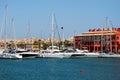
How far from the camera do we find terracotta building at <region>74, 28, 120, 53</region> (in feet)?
406

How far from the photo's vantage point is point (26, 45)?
153750 millimetres

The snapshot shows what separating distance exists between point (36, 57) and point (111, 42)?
127ft

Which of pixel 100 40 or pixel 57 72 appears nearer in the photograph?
pixel 57 72

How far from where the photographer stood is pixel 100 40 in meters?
128

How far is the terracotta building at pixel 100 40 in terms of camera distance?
124 m

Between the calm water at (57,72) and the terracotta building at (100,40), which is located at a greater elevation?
the terracotta building at (100,40)

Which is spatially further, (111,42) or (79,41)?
(79,41)

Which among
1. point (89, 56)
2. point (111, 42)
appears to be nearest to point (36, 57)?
point (89, 56)

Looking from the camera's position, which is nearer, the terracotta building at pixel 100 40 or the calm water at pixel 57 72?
the calm water at pixel 57 72

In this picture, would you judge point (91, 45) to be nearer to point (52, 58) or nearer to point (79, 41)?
point (79, 41)

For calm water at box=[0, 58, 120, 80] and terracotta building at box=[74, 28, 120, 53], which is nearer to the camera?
calm water at box=[0, 58, 120, 80]

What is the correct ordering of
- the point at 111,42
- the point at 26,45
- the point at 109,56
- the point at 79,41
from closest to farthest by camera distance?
the point at 109,56
the point at 111,42
the point at 79,41
the point at 26,45

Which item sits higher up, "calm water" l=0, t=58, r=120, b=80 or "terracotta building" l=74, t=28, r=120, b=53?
"terracotta building" l=74, t=28, r=120, b=53

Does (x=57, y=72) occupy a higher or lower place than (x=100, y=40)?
lower
